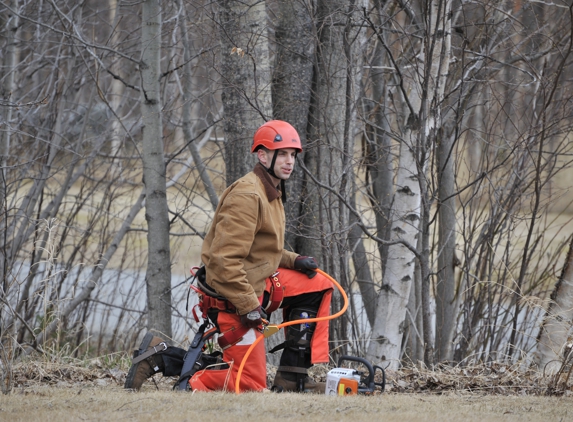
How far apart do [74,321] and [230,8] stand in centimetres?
506

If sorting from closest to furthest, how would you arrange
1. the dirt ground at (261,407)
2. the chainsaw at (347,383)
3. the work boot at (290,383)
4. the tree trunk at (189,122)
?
the dirt ground at (261,407) < the chainsaw at (347,383) < the work boot at (290,383) < the tree trunk at (189,122)

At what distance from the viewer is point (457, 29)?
25.2 feet

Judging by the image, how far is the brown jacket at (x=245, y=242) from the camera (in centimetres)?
468

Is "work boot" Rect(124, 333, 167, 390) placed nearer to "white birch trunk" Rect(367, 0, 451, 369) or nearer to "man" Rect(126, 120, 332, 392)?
"man" Rect(126, 120, 332, 392)

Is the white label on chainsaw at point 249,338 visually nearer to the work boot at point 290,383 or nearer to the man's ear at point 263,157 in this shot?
the work boot at point 290,383

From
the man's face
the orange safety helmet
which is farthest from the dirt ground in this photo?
the orange safety helmet

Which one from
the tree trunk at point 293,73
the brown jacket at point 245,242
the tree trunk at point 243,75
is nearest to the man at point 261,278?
the brown jacket at point 245,242

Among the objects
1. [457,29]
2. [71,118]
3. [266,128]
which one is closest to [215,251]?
[266,128]

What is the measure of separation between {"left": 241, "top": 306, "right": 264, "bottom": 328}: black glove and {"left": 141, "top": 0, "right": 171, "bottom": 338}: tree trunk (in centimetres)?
253

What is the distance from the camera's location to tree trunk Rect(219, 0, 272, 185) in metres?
6.53

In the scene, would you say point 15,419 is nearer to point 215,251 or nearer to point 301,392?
point 215,251

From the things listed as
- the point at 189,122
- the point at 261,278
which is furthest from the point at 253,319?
the point at 189,122

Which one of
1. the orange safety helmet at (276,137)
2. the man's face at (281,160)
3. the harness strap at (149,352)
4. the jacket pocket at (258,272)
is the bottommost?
the harness strap at (149,352)

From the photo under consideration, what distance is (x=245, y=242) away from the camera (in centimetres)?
471
